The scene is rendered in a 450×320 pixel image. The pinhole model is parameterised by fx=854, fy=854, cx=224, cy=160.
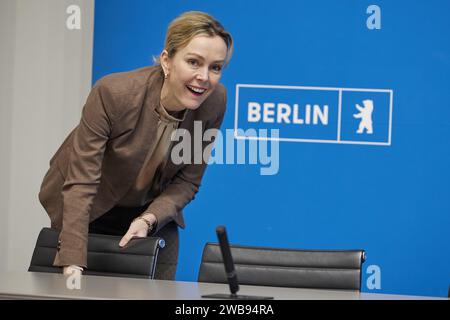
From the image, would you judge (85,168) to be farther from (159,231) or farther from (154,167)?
(159,231)

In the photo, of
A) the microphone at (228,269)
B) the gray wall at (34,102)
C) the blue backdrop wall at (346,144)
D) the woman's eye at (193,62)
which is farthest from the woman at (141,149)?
the gray wall at (34,102)

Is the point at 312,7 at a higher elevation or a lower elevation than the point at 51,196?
higher

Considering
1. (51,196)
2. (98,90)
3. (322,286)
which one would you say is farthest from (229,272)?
(51,196)

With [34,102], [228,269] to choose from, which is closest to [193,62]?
Answer: [228,269]

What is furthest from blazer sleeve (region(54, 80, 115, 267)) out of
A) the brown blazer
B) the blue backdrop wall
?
the blue backdrop wall

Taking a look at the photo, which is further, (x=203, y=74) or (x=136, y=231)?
(x=136, y=231)

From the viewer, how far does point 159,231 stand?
3.31m

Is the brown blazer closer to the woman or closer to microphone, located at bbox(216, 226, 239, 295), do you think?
the woman

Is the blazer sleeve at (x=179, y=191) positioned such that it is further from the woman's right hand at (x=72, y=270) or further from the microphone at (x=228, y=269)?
the microphone at (x=228, y=269)

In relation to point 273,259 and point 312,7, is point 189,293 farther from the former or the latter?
point 312,7

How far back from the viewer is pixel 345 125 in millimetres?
4598

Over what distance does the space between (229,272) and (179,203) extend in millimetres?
1129

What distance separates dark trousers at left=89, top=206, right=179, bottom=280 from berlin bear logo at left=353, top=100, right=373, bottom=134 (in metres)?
1.59

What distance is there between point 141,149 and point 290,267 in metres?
0.71
